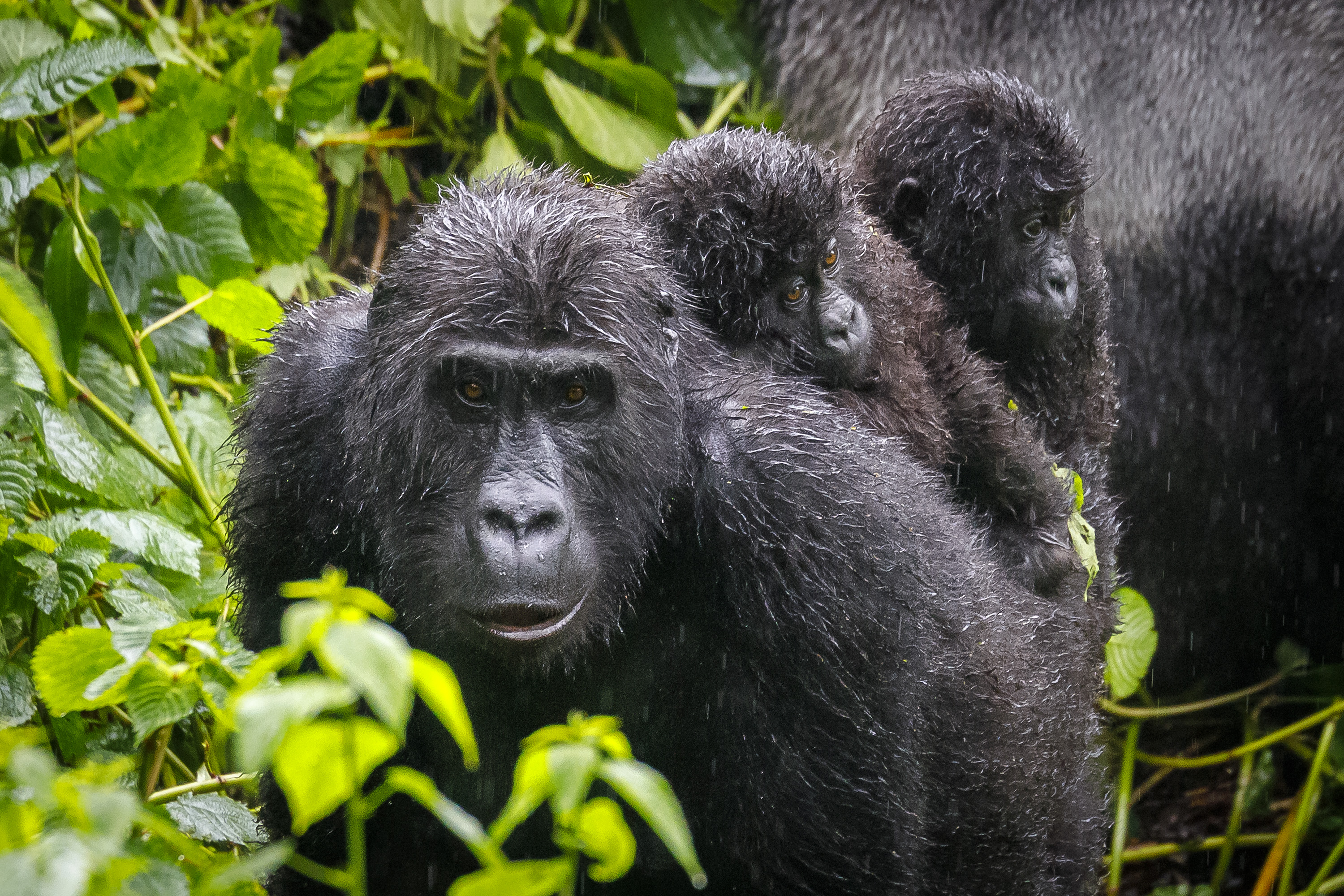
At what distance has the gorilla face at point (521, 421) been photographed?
1.99 metres

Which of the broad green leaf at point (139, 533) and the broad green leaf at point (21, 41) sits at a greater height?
the broad green leaf at point (21, 41)

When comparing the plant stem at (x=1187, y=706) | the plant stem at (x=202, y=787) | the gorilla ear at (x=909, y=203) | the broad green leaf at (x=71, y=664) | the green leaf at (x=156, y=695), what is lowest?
the plant stem at (x=1187, y=706)

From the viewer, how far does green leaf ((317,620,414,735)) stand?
1093 mm

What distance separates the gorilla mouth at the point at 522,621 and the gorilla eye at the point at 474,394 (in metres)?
0.34

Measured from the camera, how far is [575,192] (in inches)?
94.7

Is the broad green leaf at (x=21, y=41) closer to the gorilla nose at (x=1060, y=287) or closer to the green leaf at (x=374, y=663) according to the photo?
the gorilla nose at (x=1060, y=287)

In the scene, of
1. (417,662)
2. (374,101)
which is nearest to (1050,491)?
(417,662)

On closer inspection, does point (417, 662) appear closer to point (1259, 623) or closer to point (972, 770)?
point (972, 770)

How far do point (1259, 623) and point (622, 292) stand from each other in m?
3.48

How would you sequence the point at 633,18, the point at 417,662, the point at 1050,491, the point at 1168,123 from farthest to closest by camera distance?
the point at 633,18 → the point at 1168,123 → the point at 1050,491 → the point at 417,662

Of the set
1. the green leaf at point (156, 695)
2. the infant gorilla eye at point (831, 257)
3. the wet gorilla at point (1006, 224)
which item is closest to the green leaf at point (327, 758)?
the green leaf at point (156, 695)

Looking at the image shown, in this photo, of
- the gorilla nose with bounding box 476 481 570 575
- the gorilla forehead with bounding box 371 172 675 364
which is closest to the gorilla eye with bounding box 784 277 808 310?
the gorilla forehead with bounding box 371 172 675 364

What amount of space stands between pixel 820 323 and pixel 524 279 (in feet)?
2.39

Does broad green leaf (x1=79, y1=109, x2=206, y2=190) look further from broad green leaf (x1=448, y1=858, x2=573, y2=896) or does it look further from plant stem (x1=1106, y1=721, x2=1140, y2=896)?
plant stem (x1=1106, y1=721, x2=1140, y2=896)
